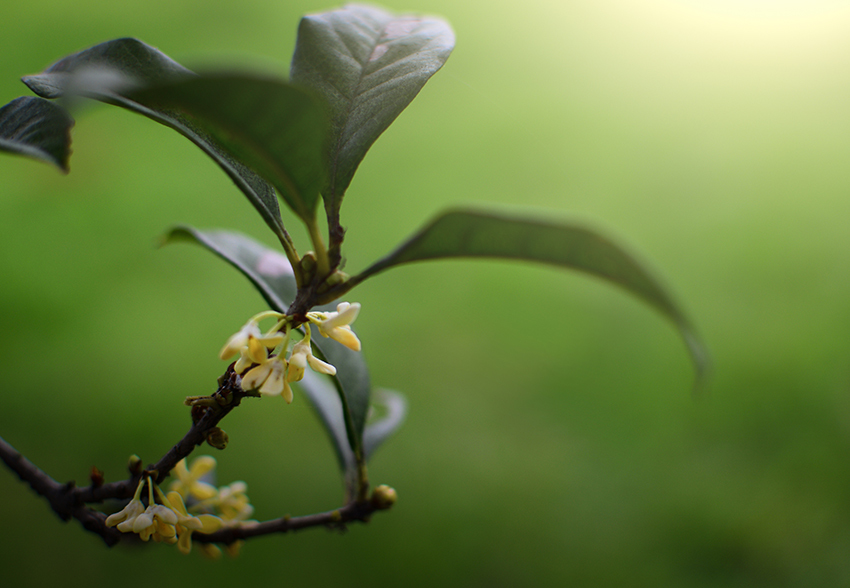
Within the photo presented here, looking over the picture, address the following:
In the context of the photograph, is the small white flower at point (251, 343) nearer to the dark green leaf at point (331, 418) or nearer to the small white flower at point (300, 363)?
the small white flower at point (300, 363)

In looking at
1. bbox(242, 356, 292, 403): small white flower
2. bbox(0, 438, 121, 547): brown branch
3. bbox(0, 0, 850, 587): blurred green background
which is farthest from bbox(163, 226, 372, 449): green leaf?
bbox(0, 0, 850, 587): blurred green background

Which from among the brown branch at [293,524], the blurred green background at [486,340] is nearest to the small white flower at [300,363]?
the brown branch at [293,524]

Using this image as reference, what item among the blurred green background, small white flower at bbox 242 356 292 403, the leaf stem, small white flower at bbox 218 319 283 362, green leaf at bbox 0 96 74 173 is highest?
green leaf at bbox 0 96 74 173

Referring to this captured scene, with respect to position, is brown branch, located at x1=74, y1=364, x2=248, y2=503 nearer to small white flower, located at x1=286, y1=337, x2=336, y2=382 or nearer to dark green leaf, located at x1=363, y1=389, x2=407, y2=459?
small white flower, located at x1=286, y1=337, x2=336, y2=382

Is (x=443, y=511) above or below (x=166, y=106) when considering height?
below

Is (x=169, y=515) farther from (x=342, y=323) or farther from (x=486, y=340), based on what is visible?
(x=486, y=340)

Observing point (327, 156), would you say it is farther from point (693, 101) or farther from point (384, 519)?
point (693, 101)

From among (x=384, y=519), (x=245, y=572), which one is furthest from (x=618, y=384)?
(x=245, y=572)

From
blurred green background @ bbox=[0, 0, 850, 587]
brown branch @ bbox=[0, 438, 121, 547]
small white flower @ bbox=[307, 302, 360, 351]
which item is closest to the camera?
small white flower @ bbox=[307, 302, 360, 351]
